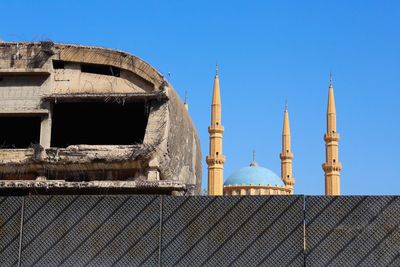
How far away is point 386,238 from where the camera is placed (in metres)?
9.62

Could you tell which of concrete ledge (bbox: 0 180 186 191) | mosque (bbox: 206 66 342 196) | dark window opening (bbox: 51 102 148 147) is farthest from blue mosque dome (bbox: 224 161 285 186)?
concrete ledge (bbox: 0 180 186 191)

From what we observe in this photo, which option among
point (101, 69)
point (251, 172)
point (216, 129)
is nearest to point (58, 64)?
point (101, 69)

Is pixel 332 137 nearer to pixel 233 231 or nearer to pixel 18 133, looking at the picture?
pixel 18 133

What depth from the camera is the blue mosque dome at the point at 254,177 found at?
63.4 metres

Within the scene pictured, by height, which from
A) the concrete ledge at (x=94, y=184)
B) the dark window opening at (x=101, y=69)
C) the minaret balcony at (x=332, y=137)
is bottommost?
Answer: the concrete ledge at (x=94, y=184)

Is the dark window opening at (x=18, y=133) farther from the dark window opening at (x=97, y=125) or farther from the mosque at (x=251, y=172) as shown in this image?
the mosque at (x=251, y=172)

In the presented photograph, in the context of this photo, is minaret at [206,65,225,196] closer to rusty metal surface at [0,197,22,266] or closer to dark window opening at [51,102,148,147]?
dark window opening at [51,102,148,147]

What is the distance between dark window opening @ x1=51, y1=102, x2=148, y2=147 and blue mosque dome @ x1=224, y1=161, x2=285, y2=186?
33.5 m

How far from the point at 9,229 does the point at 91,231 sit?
1433 mm

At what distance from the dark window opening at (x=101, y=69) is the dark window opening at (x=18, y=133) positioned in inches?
165

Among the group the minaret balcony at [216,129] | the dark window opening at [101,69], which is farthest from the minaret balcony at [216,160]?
the dark window opening at [101,69]

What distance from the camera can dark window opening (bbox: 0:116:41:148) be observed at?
29219 mm

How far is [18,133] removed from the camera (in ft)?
98.2

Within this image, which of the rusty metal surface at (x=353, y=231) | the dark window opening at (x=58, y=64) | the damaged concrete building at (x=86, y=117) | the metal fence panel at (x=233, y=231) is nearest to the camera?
the rusty metal surface at (x=353, y=231)
